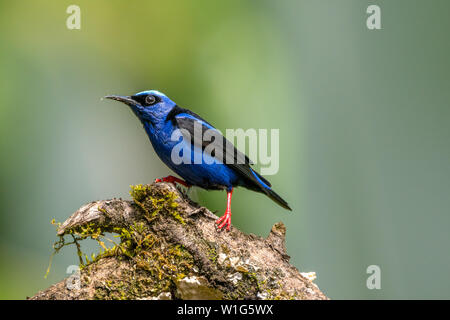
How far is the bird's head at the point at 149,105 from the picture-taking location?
499 cm

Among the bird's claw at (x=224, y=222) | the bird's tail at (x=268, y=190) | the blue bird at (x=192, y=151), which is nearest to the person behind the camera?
the bird's claw at (x=224, y=222)

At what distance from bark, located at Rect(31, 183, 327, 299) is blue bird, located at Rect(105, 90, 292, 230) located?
1.05m

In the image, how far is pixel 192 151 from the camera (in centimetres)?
482

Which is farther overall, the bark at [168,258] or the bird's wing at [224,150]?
the bird's wing at [224,150]

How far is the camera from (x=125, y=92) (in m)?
9.01

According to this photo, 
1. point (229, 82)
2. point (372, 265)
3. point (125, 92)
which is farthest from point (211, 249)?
point (125, 92)

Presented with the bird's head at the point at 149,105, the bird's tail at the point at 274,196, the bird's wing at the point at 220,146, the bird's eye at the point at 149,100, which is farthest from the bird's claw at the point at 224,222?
the bird's eye at the point at 149,100

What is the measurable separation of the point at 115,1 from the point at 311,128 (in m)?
4.92

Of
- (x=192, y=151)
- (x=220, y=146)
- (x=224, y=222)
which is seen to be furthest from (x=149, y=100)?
(x=224, y=222)

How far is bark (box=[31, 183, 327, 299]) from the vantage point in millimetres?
3316

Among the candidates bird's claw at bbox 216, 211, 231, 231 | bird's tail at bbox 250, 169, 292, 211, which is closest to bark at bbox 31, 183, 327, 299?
bird's claw at bbox 216, 211, 231, 231

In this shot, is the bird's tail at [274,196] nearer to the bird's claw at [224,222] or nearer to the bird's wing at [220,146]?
the bird's wing at [220,146]

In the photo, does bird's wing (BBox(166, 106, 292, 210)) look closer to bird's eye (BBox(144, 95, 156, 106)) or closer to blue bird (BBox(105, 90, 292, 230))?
blue bird (BBox(105, 90, 292, 230))
